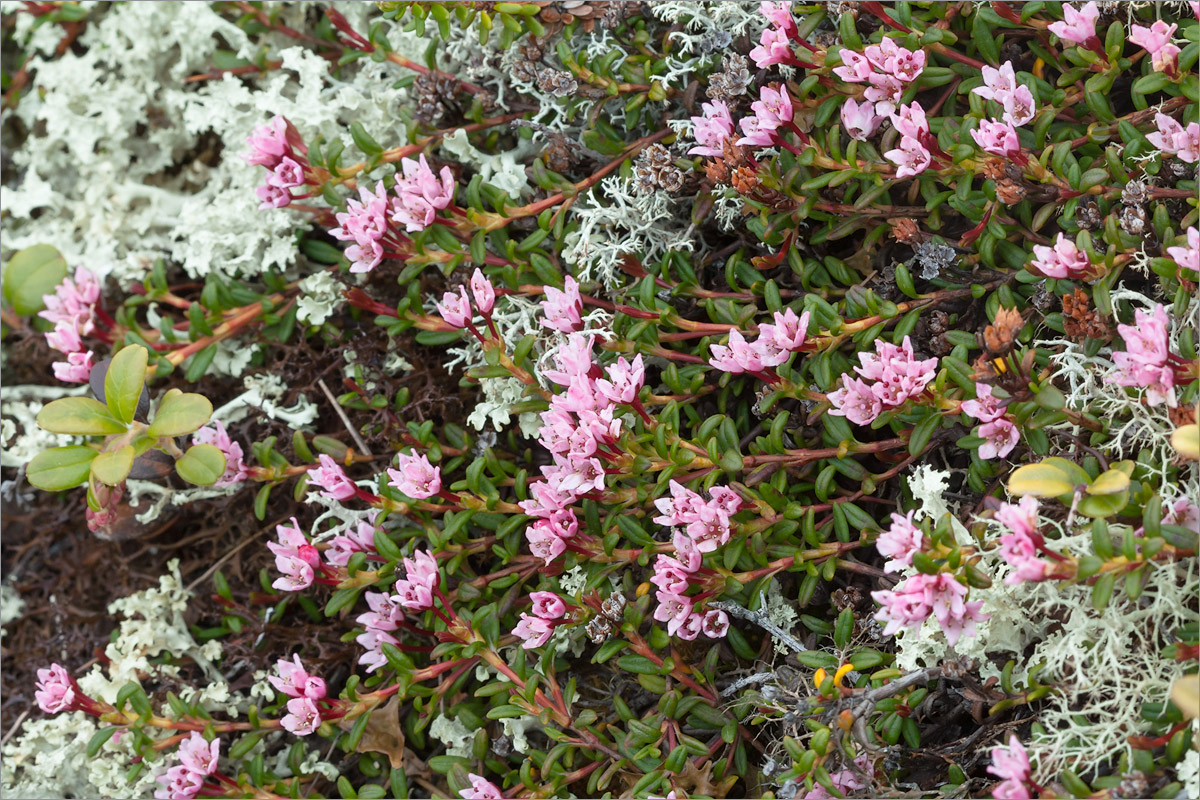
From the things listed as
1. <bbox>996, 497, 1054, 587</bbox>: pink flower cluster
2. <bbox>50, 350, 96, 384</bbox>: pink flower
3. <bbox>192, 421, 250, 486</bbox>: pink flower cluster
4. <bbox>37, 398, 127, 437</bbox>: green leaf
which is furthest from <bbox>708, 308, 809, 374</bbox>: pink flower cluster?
<bbox>50, 350, 96, 384</bbox>: pink flower

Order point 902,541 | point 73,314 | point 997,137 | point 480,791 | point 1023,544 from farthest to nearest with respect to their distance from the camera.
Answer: point 73,314, point 480,791, point 997,137, point 902,541, point 1023,544

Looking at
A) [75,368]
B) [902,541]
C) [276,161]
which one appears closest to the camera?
[902,541]

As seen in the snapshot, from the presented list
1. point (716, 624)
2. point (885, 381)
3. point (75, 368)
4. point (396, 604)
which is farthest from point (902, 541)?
point (75, 368)

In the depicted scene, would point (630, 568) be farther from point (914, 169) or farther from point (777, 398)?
point (914, 169)

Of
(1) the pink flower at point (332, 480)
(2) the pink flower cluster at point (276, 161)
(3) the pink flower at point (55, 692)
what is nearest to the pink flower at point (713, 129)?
(2) the pink flower cluster at point (276, 161)

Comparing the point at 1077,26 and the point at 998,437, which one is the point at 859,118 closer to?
the point at 1077,26

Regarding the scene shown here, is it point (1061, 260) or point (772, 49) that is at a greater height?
point (772, 49)

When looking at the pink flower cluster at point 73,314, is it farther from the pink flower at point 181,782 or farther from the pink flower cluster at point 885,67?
the pink flower cluster at point 885,67
